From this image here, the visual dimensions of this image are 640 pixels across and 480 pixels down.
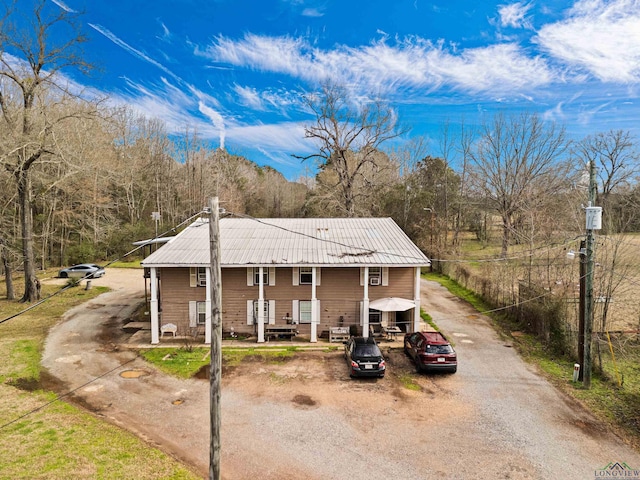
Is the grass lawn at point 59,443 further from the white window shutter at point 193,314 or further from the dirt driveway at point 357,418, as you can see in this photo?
the white window shutter at point 193,314

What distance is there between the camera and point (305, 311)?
66.7 feet

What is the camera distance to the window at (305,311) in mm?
20266

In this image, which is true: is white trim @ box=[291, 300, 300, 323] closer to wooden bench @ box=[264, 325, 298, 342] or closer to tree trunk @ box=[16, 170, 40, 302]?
wooden bench @ box=[264, 325, 298, 342]

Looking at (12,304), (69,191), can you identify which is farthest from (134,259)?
(12,304)

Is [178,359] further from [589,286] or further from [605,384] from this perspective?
[605,384]

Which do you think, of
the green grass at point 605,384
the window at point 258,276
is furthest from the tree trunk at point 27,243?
the green grass at point 605,384

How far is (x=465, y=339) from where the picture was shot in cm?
2020

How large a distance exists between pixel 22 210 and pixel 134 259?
2256cm

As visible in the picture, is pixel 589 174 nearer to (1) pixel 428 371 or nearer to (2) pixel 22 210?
(1) pixel 428 371

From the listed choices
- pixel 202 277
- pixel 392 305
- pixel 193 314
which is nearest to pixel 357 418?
pixel 392 305

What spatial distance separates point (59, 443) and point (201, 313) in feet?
32.5

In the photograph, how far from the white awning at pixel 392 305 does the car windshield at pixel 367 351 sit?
136 inches

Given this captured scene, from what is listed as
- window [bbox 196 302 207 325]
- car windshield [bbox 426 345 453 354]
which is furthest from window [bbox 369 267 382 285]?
window [bbox 196 302 207 325]

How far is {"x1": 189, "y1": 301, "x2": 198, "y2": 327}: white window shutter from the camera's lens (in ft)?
65.4
